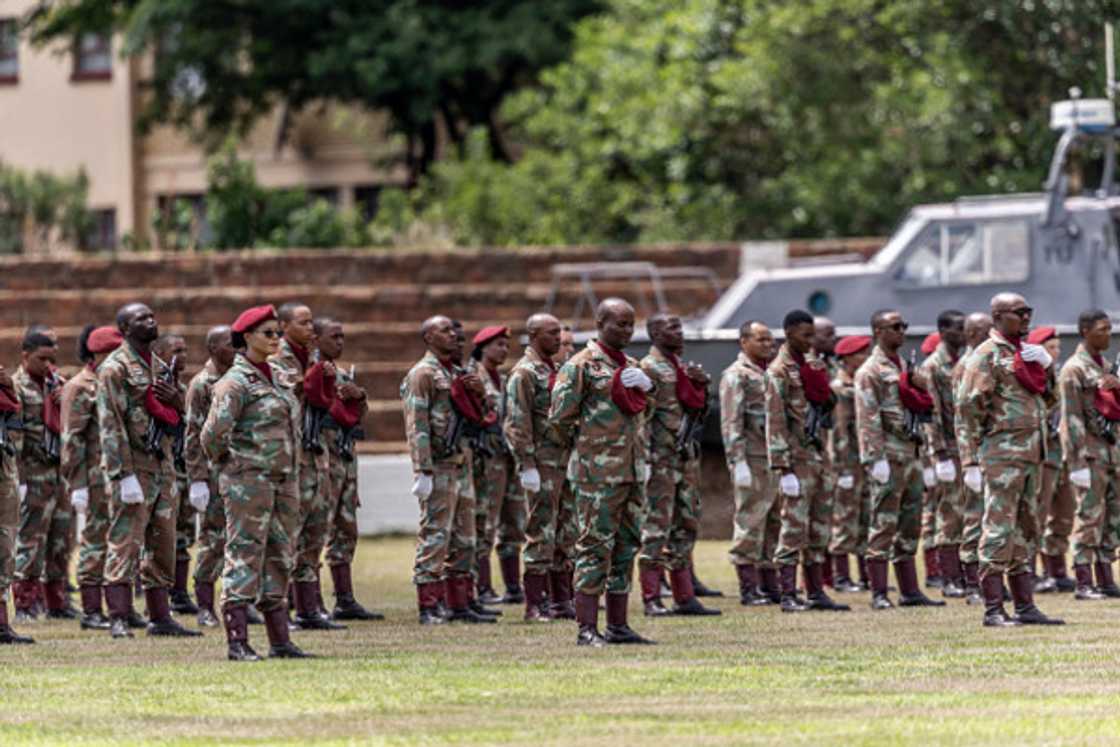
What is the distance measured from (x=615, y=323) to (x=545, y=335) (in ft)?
8.53

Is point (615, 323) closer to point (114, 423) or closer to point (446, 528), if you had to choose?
point (446, 528)

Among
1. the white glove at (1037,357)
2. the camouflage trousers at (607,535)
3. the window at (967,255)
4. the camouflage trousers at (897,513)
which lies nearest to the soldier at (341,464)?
the camouflage trousers at (607,535)

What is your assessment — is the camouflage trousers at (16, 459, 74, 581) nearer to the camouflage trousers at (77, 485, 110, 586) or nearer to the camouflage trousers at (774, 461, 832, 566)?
the camouflage trousers at (77, 485, 110, 586)

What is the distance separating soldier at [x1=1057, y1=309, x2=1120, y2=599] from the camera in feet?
63.3

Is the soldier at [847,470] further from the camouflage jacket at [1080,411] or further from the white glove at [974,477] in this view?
the white glove at [974,477]

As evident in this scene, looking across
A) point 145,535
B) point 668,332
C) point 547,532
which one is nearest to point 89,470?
point 145,535

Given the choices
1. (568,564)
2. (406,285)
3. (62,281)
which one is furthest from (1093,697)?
(62,281)

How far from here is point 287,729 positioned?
40.8 feet

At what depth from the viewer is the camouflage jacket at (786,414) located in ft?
61.0

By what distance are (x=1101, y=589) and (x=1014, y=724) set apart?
285 inches

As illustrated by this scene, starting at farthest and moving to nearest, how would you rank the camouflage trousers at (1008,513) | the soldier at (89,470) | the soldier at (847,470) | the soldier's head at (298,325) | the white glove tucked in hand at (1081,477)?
the soldier at (847,470)
the white glove tucked in hand at (1081,477)
the soldier at (89,470)
the soldier's head at (298,325)
the camouflage trousers at (1008,513)

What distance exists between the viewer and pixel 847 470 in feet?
67.0

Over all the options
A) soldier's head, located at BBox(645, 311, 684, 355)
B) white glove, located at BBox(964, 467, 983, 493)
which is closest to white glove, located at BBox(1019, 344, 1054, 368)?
white glove, located at BBox(964, 467, 983, 493)

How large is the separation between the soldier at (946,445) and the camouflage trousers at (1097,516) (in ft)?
2.83
